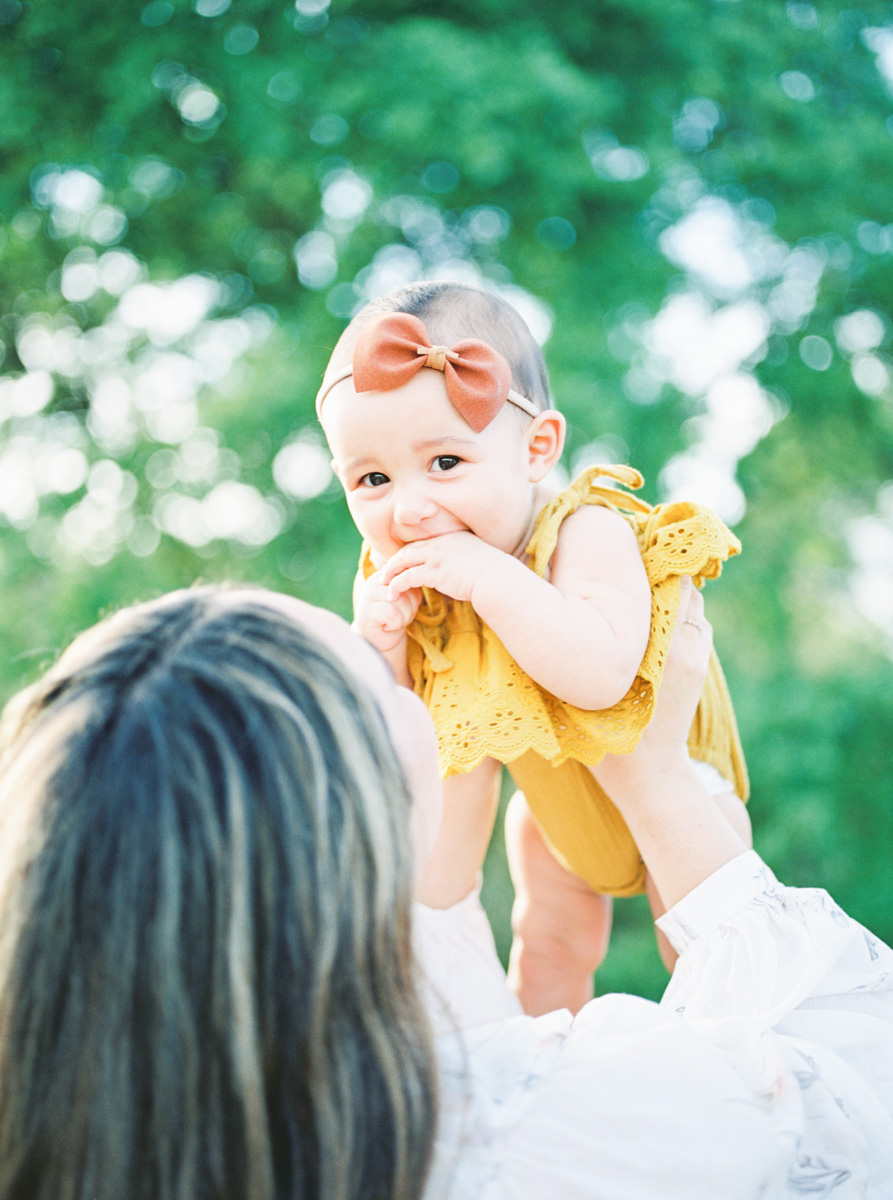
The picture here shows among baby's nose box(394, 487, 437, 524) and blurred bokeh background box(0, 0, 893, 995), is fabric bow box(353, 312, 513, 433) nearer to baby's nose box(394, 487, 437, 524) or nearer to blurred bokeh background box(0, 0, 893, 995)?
baby's nose box(394, 487, 437, 524)

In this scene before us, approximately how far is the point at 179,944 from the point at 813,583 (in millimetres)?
6234

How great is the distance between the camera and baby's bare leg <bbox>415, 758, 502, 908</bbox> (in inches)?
64.6

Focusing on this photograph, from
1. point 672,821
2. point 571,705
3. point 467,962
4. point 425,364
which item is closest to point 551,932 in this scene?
point 467,962

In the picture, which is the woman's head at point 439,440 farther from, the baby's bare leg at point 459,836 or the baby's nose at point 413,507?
the baby's bare leg at point 459,836

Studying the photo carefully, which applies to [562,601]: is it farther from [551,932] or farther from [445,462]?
[551,932]

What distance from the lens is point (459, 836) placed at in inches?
65.8

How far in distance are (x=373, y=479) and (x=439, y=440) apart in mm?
132

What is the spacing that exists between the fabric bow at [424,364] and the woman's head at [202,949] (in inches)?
22.9

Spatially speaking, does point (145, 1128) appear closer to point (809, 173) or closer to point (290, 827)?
point (290, 827)

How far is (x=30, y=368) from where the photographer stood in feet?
19.5

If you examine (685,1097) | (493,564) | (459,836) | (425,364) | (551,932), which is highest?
(425,364)

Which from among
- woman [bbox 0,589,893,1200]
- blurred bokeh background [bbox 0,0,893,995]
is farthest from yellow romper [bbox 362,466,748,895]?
blurred bokeh background [bbox 0,0,893,995]

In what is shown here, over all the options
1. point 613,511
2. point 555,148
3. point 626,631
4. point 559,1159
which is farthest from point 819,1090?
point 555,148

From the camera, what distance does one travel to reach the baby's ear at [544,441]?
1533 mm
